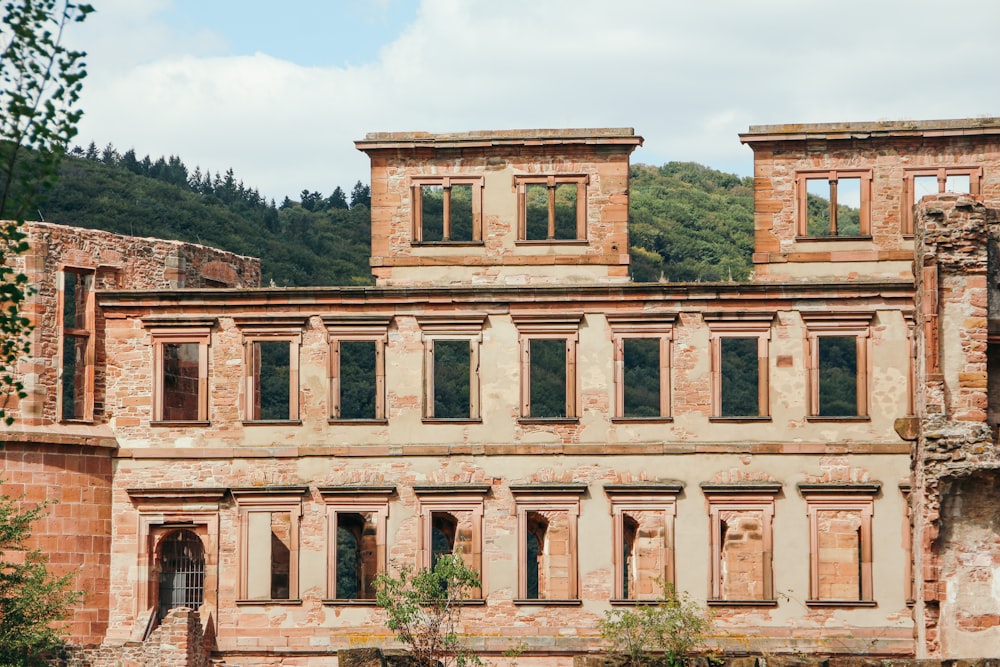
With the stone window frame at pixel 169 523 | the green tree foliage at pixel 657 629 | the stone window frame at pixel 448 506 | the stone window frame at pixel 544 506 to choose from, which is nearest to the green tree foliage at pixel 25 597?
the stone window frame at pixel 169 523

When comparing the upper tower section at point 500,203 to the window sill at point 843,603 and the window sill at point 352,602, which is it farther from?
the window sill at point 843,603

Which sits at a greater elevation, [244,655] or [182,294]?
[182,294]

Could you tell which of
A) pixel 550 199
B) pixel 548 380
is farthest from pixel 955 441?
pixel 548 380

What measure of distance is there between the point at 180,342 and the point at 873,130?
48.2 feet

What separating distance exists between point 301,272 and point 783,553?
3660cm

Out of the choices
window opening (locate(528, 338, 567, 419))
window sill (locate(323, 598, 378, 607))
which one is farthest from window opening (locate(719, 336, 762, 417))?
window sill (locate(323, 598, 378, 607))

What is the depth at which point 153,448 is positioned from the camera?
4038 centimetres

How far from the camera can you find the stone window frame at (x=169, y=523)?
3994cm

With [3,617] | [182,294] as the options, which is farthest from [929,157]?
[3,617]

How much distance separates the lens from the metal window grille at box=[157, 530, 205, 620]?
40438mm

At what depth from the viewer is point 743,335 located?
40062 mm

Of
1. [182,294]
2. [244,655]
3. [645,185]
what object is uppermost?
[645,185]

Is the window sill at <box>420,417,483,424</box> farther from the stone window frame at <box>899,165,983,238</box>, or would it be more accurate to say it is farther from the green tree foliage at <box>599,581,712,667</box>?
the stone window frame at <box>899,165,983,238</box>

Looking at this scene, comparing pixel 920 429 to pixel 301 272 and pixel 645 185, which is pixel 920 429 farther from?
pixel 645 185
